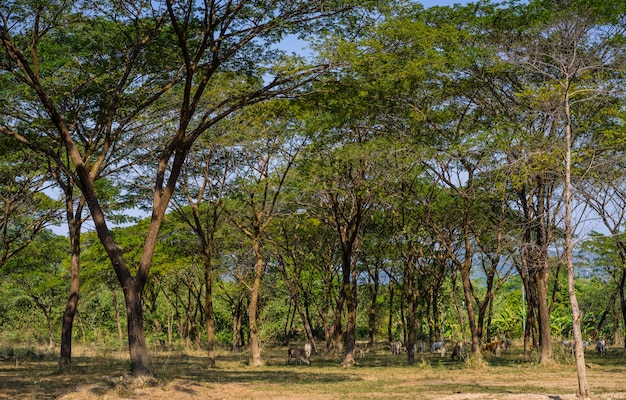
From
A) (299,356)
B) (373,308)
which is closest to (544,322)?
Answer: (299,356)

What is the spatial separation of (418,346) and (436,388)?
24572 millimetres

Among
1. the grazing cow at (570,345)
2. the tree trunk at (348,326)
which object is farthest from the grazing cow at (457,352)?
the tree trunk at (348,326)

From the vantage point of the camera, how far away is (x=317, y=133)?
2759 cm

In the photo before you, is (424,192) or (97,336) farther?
(97,336)

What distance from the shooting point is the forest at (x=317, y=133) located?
15594mm

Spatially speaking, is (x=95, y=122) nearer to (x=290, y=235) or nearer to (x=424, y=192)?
(x=424, y=192)

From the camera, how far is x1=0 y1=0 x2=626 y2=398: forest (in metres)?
15.6

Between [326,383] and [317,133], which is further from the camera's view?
[317,133]

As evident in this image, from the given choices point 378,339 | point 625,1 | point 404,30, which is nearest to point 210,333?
point 404,30

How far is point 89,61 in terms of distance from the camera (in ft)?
63.8

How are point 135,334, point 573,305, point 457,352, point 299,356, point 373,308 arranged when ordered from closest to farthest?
point 573,305 → point 135,334 → point 299,356 → point 457,352 → point 373,308

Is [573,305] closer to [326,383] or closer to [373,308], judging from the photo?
[326,383]

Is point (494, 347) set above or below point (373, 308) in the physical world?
below

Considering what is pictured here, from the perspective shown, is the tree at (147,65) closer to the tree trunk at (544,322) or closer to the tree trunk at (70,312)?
the tree trunk at (70,312)
